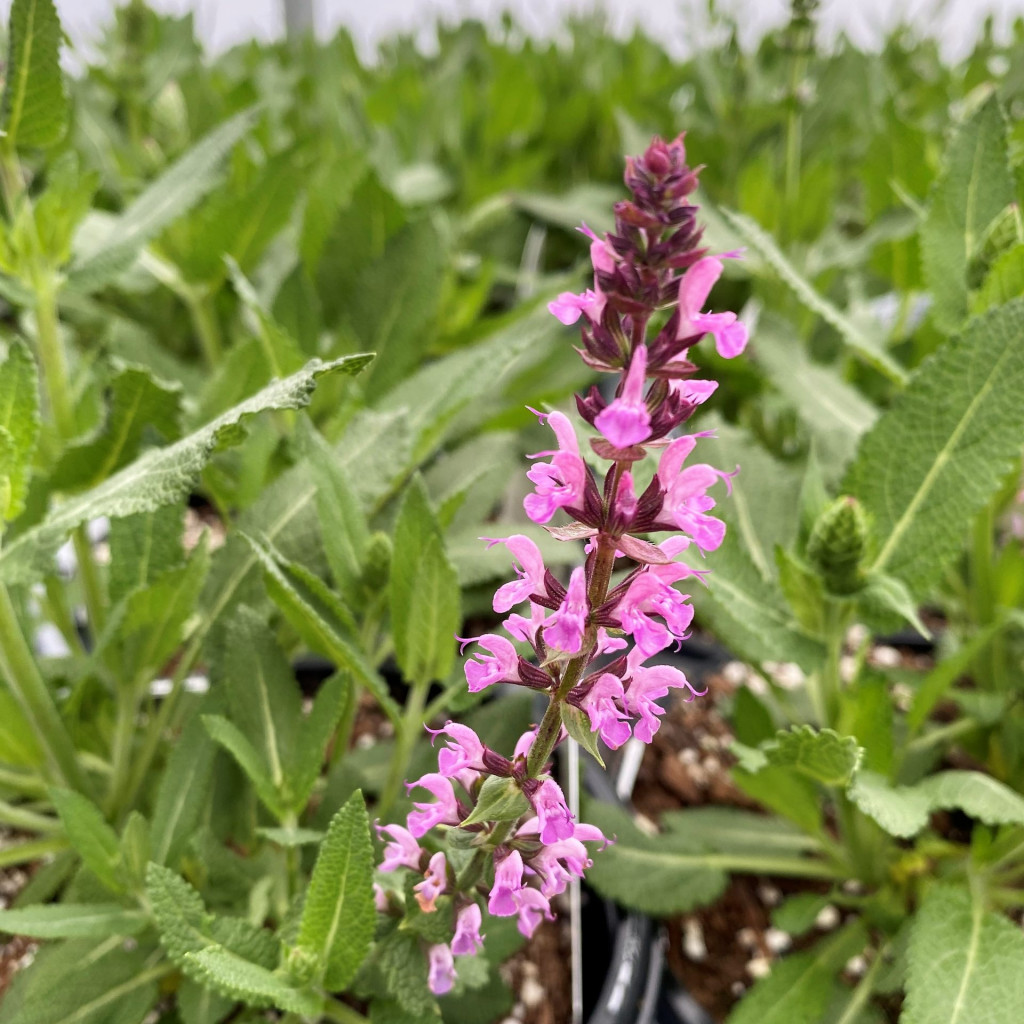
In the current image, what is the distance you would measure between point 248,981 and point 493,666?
0.83 feet

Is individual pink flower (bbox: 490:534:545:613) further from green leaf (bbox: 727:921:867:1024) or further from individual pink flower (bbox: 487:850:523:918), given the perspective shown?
green leaf (bbox: 727:921:867:1024)

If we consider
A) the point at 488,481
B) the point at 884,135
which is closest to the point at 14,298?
the point at 488,481

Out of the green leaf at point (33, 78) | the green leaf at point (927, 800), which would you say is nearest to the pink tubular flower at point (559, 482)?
the green leaf at point (927, 800)

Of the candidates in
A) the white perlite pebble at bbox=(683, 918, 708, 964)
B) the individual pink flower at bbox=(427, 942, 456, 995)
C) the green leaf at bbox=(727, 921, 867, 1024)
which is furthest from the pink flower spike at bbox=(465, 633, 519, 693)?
the white perlite pebble at bbox=(683, 918, 708, 964)

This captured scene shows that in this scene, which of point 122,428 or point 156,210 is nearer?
point 122,428

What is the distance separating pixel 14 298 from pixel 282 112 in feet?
4.18

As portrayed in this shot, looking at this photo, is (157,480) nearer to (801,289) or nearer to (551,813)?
(551,813)

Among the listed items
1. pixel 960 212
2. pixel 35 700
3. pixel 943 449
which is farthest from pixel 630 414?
pixel 960 212

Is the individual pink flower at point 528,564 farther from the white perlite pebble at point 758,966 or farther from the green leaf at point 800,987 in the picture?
the white perlite pebble at point 758,966

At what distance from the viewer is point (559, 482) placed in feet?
1.63

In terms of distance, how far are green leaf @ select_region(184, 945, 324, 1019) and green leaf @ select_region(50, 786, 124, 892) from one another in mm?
122

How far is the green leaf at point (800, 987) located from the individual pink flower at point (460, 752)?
50cm

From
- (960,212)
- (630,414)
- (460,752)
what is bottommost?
(460,752)

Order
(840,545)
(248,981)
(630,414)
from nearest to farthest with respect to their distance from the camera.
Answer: (630,414) → (248,981) → (840,545)
